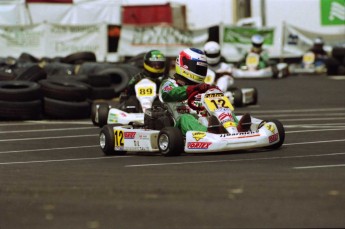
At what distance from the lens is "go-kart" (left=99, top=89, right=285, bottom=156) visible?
10.1 meters

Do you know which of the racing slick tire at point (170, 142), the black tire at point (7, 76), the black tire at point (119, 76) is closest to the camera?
the racing slick tire at point (170, 142)

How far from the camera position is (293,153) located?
1013 cm

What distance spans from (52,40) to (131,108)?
16.2 metres

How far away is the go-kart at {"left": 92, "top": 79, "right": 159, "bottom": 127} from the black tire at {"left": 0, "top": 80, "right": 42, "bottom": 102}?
1042mm

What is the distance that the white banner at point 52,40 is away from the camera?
30344 mm

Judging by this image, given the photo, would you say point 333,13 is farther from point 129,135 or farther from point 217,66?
point 129,135

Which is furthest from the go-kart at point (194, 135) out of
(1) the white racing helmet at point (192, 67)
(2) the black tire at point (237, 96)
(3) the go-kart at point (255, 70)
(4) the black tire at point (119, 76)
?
(3) the go-kart at point (255, 70)

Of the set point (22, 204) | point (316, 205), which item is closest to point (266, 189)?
point (316, 205)

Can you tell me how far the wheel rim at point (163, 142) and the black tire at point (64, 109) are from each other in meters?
5.73

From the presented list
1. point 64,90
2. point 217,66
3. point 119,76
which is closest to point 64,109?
point 64,90

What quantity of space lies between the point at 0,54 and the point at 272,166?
2214 centimetres

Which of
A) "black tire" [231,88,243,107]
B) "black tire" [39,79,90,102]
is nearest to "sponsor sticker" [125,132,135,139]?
"black tire" [39,79,90,102]

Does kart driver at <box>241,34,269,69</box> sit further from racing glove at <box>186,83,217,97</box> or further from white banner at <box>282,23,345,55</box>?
racing glove at <box>186,83,217,97</box>

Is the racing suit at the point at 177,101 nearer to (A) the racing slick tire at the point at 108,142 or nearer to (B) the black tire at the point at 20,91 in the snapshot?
(A) the racing slick tire at the point at 108,142
